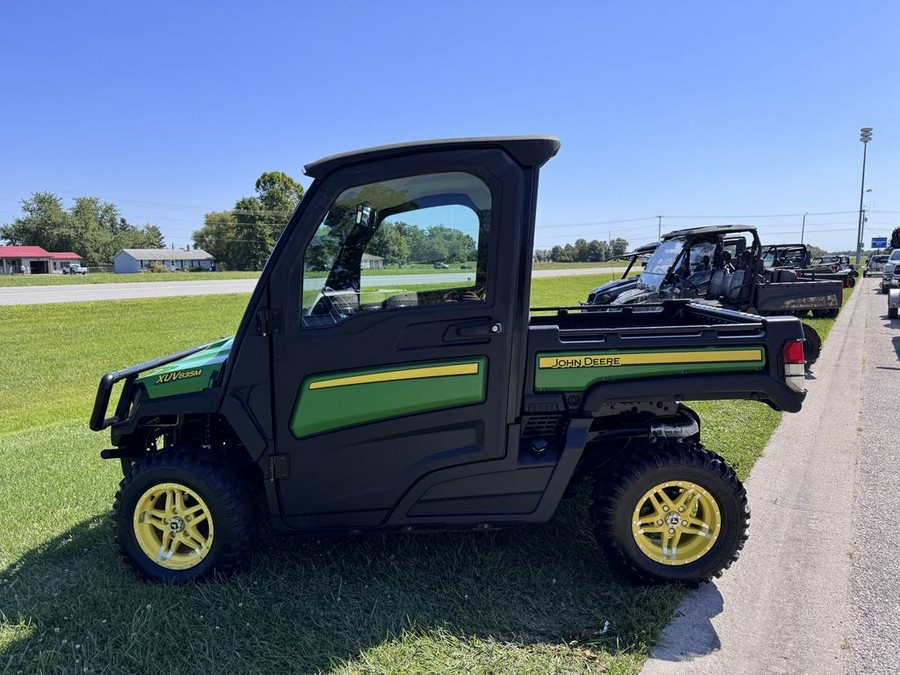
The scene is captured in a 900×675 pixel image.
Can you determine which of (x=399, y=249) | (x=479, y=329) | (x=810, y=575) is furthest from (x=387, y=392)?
(x=810, y=575)

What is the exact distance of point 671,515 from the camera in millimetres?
3025

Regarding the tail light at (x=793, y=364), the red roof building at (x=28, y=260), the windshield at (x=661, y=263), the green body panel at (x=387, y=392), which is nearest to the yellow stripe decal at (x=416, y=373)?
the green body panel at (x=387, y=392)

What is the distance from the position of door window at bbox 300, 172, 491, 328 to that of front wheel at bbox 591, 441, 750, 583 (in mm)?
1266

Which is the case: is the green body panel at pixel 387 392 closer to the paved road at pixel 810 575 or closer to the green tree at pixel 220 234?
the paved road at pixel 810 575

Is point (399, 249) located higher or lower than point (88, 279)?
higher

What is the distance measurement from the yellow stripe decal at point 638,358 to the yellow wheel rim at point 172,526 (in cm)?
207

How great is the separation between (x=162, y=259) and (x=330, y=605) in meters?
103

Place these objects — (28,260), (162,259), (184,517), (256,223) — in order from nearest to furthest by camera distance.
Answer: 1. (184,517)
2. (256,223)
3. (28,260)
4. (162,259)

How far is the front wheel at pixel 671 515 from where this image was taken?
297 centimetres

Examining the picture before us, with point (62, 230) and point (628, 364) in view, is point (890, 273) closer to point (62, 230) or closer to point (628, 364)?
point (628, 364)

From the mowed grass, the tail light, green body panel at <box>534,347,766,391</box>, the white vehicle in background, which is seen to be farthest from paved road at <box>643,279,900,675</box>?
the mowed grass

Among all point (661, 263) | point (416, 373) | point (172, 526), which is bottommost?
point (172, 526)

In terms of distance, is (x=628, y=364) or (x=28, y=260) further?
(x=28, y=260)

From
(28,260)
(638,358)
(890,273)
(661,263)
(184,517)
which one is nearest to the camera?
(638,358)
